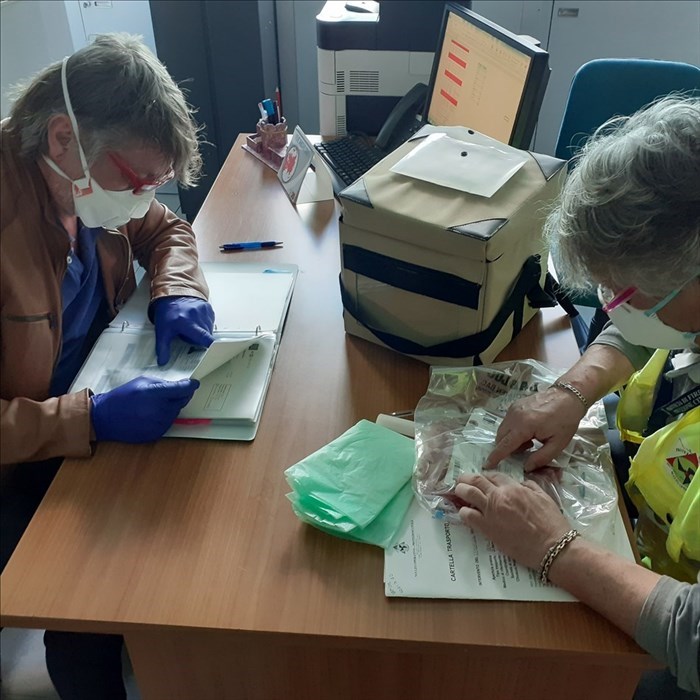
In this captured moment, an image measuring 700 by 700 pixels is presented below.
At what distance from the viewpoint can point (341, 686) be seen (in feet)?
3.19

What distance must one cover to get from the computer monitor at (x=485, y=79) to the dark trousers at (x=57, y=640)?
1174 mm

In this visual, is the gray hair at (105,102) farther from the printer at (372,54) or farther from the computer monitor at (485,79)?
the printer at (372,54)

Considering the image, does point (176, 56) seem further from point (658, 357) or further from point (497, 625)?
point (497, 625)

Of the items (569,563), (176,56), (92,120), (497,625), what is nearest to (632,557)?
(569,563)

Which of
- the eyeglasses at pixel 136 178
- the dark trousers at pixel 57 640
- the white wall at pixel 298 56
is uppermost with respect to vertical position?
the eyeglasses at pixel 136 178

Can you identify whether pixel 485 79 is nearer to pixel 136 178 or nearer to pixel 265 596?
pixel 136 178

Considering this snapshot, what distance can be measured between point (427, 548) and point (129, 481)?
0.43m

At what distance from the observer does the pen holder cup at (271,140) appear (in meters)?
1.96

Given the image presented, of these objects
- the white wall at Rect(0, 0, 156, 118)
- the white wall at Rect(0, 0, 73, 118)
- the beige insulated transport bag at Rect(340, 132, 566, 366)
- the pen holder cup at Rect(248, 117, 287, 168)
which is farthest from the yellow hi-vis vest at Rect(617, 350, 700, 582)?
the white wall at Rect(0, 0, 73, 118)

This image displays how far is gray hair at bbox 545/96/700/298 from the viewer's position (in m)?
0.82

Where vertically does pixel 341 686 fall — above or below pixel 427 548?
below

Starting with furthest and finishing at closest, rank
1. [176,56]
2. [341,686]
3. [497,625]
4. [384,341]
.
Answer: [176,56] < [384,341] < [341,686] < [497,625]

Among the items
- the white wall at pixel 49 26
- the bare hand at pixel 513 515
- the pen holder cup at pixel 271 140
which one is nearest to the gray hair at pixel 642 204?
the bare hand at pixel 513 515

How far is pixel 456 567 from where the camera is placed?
867 mm
